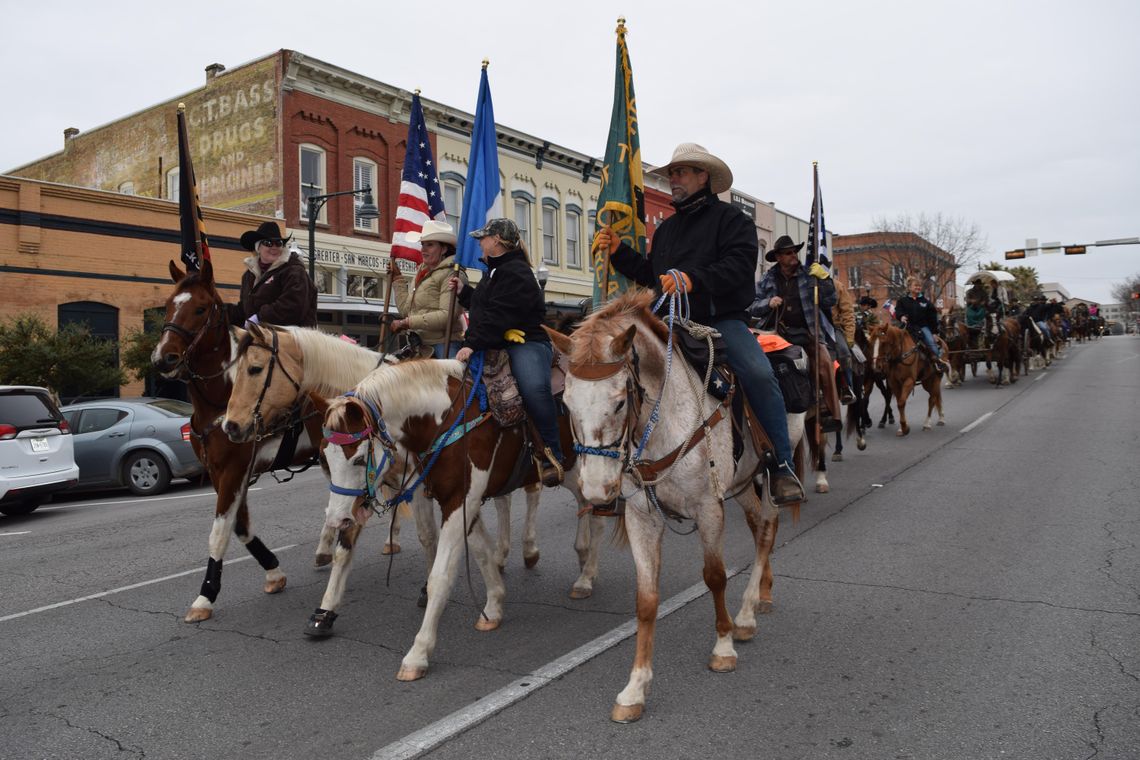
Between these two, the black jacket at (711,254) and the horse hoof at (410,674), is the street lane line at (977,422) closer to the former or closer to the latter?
the black jacket at (711,254)

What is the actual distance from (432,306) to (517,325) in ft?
5.51

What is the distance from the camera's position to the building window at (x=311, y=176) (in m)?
25.0

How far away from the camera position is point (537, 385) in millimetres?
5113

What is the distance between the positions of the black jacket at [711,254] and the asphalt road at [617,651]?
6.78 ft

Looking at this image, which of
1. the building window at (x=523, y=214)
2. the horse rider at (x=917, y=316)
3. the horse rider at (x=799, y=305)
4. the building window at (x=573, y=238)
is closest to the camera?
the horse rider at (x=799, y=305)

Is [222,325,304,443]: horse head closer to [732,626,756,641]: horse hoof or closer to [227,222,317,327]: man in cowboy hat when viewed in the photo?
[227,222,317,327]: man in cowboy hat

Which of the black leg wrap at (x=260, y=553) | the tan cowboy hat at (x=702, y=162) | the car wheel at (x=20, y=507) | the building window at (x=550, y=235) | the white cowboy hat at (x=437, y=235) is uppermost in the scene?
the building window at (x=550, y=235)

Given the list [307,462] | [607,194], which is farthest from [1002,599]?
[307,462]

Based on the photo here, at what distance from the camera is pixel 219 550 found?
5.60 meters

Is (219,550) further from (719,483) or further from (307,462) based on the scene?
(719,483)

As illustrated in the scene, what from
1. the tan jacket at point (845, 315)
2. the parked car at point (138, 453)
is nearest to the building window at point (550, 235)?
the parked car at point (138, 453)

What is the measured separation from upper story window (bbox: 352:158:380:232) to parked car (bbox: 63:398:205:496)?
554 inches

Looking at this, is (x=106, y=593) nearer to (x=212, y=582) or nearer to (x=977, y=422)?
(x=212, y=582)

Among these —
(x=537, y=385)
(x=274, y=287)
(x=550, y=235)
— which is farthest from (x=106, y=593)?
(x=550, y=235)
